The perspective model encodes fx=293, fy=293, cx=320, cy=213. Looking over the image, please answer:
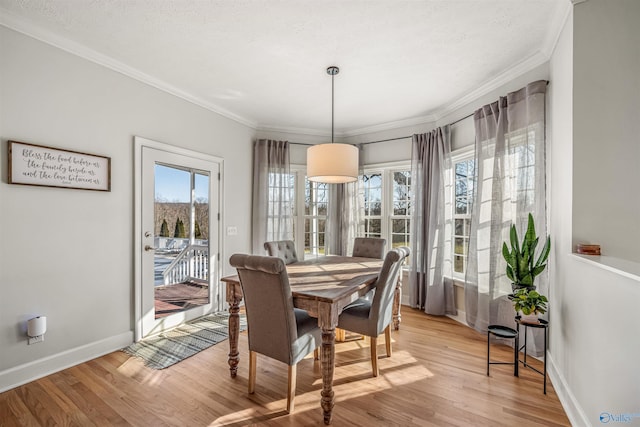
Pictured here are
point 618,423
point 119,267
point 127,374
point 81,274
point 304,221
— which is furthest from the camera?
point 304,221

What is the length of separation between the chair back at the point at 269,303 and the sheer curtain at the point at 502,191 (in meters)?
2.21

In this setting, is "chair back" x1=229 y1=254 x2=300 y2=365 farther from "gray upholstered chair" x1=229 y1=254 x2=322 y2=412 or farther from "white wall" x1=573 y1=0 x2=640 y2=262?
"white wall" x1=573 y1=0 x2=640 y2=262

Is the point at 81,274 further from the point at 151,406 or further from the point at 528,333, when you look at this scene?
the point at 528,333

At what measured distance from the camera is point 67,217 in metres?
2.44

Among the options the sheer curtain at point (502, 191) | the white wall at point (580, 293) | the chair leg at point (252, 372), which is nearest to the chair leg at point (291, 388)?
the chair leg at point (252, 372)

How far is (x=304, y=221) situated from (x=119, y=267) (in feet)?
8.71

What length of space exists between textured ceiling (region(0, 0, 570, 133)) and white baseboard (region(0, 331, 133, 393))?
8.30ft

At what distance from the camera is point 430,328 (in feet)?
11.1

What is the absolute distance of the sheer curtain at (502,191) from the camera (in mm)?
2564

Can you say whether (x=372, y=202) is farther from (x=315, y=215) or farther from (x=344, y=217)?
(x=315, y=215)

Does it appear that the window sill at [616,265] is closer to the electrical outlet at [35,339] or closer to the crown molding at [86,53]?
the electrical outlet at [35,339]

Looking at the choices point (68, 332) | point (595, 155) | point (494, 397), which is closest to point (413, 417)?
point (494, 397)

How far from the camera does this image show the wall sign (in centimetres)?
216

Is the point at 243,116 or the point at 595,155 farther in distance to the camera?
the point at 243,116
